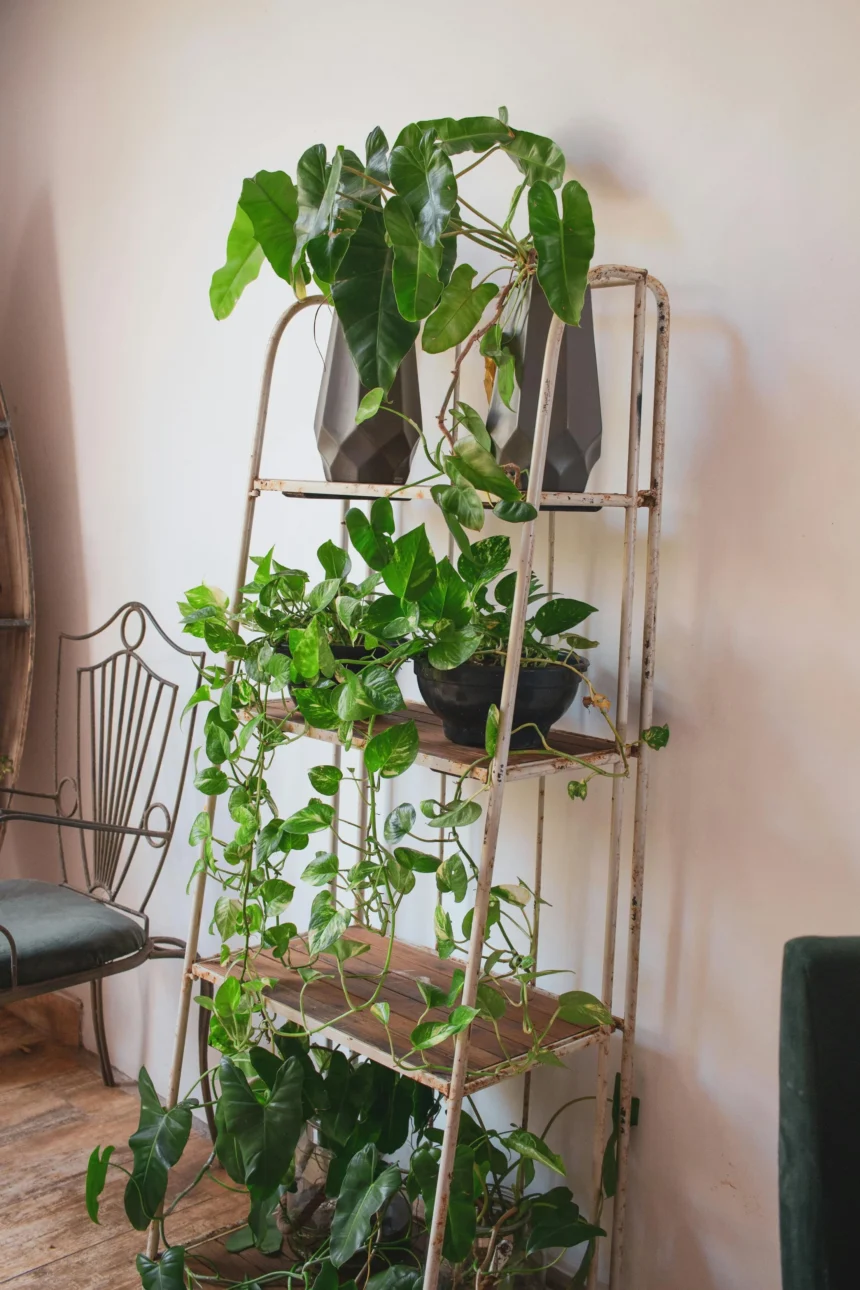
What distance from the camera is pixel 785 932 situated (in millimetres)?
1519

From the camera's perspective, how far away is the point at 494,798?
1349mm

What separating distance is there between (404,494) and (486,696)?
332 mm

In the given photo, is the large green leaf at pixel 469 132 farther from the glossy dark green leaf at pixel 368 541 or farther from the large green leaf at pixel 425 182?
the glossy dark green leaf at pixel 368 541

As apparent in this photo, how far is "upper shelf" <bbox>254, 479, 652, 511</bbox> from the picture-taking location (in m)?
1.46

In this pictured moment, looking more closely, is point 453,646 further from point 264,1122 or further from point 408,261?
point 264,1122

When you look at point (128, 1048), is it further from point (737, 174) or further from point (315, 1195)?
point (737, 174)

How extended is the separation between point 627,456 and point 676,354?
151 mm

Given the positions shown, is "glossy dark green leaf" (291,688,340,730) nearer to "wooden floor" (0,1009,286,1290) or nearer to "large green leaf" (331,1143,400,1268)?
"large green leaf" (331,1143,400,1268)

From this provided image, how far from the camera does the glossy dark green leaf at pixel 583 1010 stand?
5.02 feet

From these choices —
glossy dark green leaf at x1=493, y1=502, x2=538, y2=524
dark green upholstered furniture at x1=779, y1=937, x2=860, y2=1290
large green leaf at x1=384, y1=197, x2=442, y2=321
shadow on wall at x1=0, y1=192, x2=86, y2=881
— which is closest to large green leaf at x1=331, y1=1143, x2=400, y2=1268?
dark green upholstered furniture at x1=779, y1=937, x2=860, y2=1290

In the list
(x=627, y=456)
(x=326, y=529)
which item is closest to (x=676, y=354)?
(x=627, y=456)

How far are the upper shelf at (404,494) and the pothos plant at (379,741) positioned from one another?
3 centimetres

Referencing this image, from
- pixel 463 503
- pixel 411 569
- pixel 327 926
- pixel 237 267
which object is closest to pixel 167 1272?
pixel 327 926

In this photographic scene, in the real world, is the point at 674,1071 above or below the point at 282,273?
below
